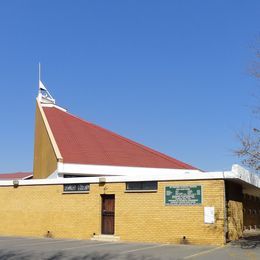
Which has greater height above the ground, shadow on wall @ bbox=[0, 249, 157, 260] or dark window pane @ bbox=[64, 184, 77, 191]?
dark window pane @ bbox=[64, 184, 77, 191]

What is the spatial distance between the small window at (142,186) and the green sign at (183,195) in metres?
0.79

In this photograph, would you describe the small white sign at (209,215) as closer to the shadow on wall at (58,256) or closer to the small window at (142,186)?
the small window at (142,186)

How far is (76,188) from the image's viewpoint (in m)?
26.2

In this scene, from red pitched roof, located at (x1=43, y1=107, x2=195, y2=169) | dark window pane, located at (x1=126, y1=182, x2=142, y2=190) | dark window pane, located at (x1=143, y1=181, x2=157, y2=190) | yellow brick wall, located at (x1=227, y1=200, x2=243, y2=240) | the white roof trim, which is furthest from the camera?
red pitched roof, located at (x1=43, y1=107, x2=195, y2=169)

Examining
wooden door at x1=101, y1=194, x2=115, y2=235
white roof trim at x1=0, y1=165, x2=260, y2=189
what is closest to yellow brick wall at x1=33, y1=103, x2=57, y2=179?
white roof trim at x1=0, y1=165, x2=260, y2=189

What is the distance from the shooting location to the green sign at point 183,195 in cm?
2231

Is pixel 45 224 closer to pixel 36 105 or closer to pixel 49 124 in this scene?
pixel 49 124

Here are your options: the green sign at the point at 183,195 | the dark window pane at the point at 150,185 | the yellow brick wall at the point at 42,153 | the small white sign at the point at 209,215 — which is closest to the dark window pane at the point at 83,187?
the dark window pane at the point at 150,185

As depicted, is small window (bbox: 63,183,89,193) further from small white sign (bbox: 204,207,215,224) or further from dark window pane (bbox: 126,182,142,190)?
small white sign (bbox: 204,207,215,224)

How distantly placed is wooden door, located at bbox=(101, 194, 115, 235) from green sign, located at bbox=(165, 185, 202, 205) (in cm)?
329

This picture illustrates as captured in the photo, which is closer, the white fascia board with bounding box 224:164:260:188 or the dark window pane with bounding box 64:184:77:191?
the white fascia board with bounding box 224:164:260:188

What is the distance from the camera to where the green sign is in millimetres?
22312

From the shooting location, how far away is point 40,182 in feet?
91.1

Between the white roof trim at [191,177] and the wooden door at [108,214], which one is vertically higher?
the white roof trim at [191,177]
